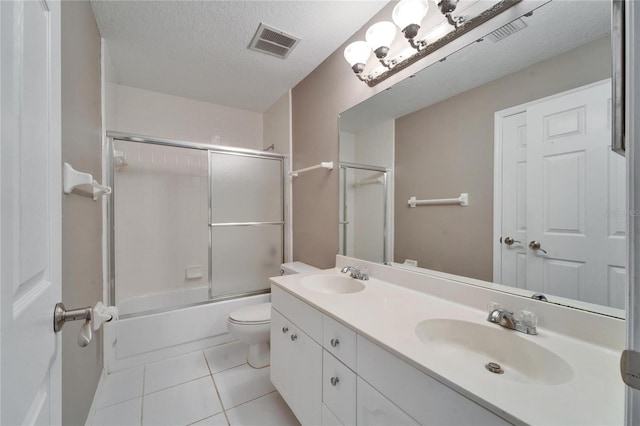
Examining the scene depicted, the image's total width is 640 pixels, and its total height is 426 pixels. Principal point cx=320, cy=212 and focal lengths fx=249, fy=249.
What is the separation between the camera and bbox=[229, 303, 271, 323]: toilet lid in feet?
5.97

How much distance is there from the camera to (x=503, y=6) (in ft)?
3.24

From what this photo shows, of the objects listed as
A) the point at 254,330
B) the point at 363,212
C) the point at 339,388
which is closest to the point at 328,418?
the point at 339,388

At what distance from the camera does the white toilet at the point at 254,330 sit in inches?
70.3

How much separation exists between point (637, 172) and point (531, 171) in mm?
736

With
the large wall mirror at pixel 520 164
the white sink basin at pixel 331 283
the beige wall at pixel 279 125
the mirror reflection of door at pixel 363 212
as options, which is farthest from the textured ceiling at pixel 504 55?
the beige wall at pixel 279 125

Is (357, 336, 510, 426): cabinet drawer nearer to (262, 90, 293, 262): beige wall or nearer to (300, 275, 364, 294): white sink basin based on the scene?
(300, 275, 364, 294): white sink basin

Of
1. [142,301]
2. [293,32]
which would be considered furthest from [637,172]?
[142,301]

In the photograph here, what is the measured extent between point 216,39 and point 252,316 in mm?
2049

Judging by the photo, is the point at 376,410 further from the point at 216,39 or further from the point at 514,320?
the point at 216,39

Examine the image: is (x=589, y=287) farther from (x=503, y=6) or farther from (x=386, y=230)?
(x=503, y=6)

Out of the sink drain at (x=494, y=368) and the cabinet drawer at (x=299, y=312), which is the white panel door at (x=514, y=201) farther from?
the cabinet drawer at (x=299, y=312)

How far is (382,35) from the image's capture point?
4.56 ft

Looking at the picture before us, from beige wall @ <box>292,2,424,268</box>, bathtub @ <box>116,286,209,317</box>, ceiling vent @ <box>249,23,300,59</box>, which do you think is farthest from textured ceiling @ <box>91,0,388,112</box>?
bathtub @ <box>116,286,209,317</box>

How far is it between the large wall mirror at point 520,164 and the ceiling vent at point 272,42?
91cm
